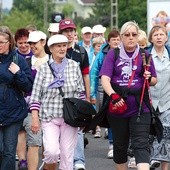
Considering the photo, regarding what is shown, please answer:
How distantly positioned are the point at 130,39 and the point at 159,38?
48.7 inches

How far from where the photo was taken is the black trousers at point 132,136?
28.9 ft

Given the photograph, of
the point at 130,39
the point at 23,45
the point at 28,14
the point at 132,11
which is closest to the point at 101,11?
the point at 132,11

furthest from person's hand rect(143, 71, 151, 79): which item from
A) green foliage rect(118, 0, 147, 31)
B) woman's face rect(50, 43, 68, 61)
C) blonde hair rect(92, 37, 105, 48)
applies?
green foliage rect(118, 0, 147, 31)

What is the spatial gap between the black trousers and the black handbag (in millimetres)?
284

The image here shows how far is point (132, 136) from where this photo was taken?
891 cm

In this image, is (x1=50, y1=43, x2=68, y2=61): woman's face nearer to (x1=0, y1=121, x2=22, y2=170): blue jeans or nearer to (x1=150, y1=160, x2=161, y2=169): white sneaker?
(x1=0, y1=121, x2=22, y2=170): blue jeans

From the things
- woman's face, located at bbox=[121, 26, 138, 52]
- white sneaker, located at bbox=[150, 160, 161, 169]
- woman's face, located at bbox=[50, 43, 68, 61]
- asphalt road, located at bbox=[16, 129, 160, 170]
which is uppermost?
woman's face, located at bbox=[121, 26, 138, 52]

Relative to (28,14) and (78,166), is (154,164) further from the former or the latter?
(28,14)

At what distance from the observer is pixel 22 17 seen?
9269cm

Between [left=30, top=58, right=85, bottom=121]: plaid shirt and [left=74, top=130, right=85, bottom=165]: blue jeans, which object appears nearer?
[left=30, top=58, right=85, bottom=121]: plaid shirt

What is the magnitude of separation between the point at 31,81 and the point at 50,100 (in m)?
0.46

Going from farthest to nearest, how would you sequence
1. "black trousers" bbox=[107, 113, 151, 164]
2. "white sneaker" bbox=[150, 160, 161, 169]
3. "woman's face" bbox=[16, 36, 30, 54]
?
"woman's face" bbox=[16, 36, 30, 54]
"white sneaker" bbox=[150, 160, 161, 169]
"black trousers" bbox=[107, 113, 151, 164]

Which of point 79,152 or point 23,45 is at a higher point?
point 23,45

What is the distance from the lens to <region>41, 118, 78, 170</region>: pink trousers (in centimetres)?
905
